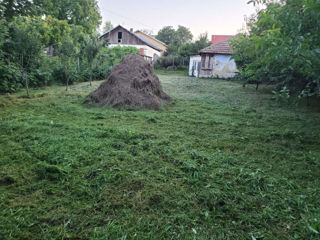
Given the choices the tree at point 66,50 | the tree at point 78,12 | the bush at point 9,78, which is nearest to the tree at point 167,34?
the tree at point 78,12

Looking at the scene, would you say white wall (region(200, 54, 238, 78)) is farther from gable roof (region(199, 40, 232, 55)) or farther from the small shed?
gable roof (region(199, 40, 232, 55))

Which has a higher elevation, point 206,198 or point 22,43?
point 22,43

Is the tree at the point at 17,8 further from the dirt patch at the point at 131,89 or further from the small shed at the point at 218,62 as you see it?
the dirt patch at the point at 131,89

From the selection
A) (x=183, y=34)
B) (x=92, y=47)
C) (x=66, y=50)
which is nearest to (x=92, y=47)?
(x=92, y=47)

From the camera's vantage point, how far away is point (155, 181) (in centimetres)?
292

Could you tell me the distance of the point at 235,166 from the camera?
3455 mm

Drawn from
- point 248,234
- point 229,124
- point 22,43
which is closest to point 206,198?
point 248,234

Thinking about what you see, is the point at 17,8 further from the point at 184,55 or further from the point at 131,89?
the point at 131,89

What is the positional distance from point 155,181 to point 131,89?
549cm

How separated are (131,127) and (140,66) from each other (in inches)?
165

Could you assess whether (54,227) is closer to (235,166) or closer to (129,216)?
(129,216)

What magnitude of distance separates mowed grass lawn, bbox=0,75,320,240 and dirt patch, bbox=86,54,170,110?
7.33 ft

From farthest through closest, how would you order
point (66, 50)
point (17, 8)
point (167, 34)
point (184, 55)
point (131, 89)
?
point (167, 34)
point (184, 55)
point (17, 8)
point (66, 50)
point (131, 89)

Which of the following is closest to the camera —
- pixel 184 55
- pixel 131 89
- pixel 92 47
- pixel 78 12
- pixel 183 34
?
pixel 131 89
